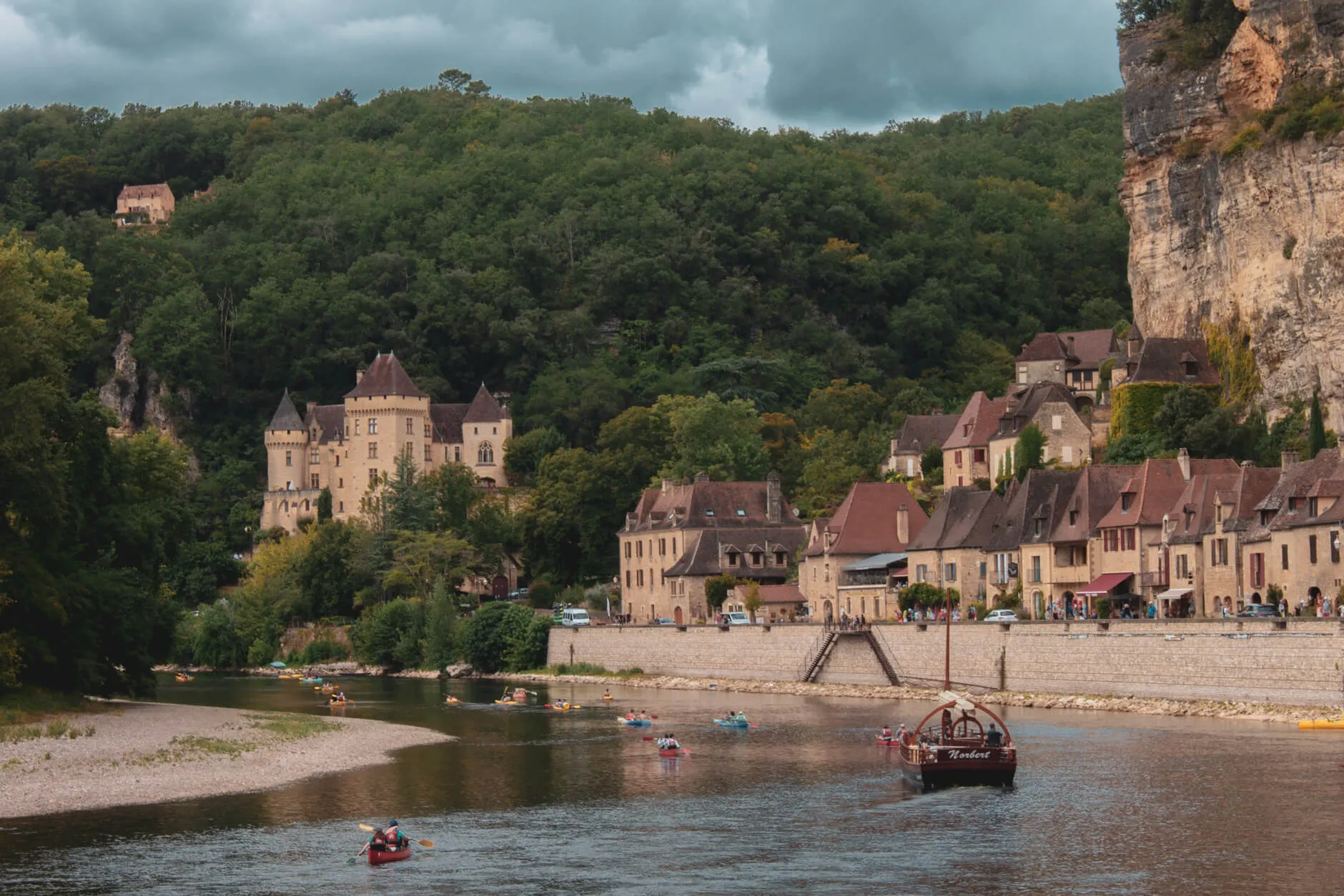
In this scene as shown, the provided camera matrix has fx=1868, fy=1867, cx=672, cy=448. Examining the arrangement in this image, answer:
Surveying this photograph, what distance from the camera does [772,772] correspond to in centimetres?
4550

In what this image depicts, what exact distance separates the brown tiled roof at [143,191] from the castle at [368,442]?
58288 millimetres

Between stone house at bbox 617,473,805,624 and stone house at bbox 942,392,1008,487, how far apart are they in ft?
26.4

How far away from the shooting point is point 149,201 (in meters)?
183

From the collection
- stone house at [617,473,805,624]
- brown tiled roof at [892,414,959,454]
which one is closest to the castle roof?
stone house at [617,473,805,624]

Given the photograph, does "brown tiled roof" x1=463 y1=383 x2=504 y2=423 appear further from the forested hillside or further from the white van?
the white van

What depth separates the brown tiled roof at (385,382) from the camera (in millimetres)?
126812

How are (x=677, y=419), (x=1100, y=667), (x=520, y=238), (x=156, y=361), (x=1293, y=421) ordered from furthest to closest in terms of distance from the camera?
(x=520, y=238)
(x=156, y=361)
(x=677, y=419)
(x=1293, y=421)
(x=1100, y=667)

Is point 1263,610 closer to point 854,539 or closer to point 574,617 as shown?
point 854,539

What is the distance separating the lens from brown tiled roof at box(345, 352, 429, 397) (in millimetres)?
126812

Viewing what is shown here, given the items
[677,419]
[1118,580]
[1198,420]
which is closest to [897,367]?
[677,419]

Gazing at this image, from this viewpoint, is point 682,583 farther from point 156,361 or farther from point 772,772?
point 156,361

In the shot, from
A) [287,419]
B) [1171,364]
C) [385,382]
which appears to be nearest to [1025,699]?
[1171,364]

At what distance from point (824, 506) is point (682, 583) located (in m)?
14.1

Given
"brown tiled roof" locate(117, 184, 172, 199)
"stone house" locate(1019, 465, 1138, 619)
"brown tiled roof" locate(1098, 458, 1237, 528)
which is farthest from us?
"brown tiled roof" locate(117, 184, 172, 199)
